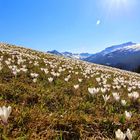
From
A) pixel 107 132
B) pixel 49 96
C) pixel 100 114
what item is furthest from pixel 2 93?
pixel 107 132

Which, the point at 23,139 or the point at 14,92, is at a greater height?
the point at 14,92

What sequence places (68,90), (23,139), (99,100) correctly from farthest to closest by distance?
(68,90)
(99,100)
(23,139)

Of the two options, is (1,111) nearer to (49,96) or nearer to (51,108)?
(51,108)


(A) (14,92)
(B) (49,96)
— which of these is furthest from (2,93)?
(B) (49,96)

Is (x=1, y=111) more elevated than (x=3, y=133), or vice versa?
(x=1, y=111)

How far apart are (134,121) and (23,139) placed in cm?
334

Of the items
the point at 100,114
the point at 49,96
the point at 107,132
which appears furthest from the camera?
the point at 49,96

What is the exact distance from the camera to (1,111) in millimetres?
5699

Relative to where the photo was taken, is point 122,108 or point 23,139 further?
point 122,108

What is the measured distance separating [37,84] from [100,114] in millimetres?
4020

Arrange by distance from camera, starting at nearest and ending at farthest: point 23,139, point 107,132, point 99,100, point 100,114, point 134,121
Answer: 1. point 23,139
2. point 107,132
3. point 134,121
4. point 100,114
5. point 99,100

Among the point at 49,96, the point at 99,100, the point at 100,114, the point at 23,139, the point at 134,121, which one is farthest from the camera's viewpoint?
the point at 99,100

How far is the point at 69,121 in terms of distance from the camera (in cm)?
713

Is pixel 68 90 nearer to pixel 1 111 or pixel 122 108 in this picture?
pixel 122 108
